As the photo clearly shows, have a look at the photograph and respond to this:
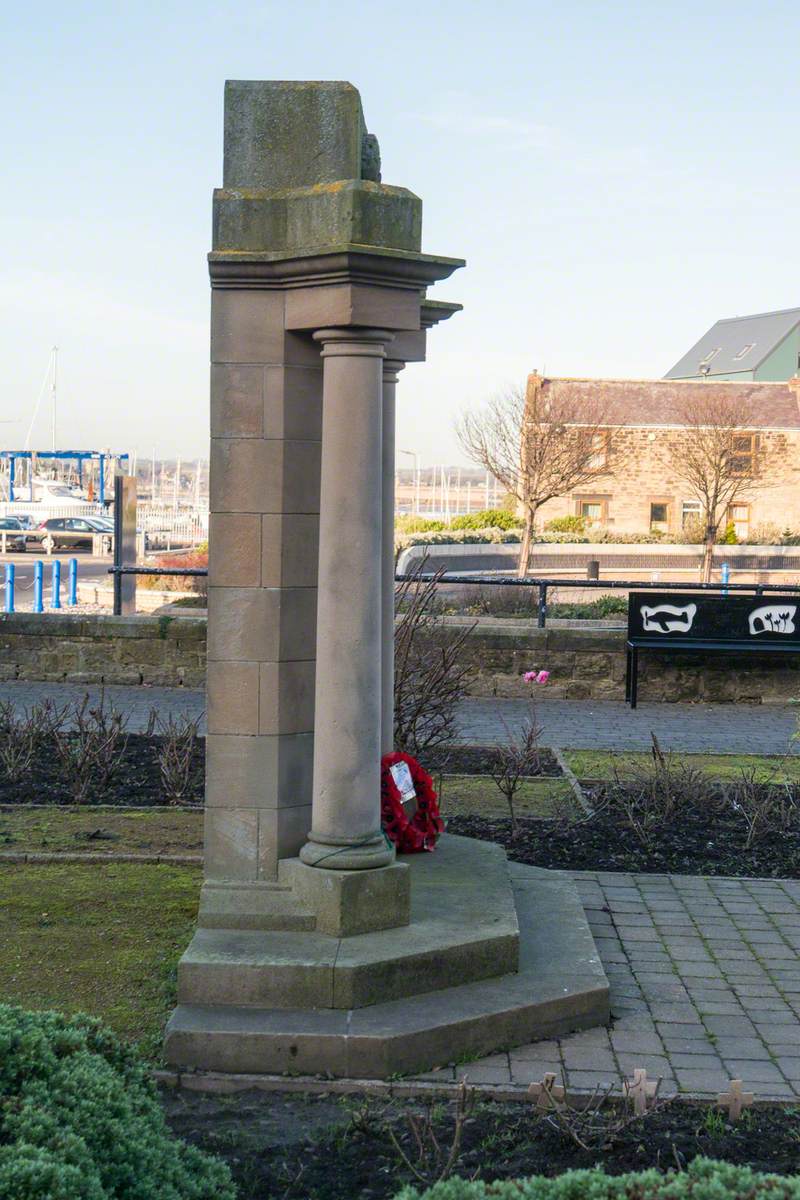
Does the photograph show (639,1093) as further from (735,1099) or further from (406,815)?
(406,815)

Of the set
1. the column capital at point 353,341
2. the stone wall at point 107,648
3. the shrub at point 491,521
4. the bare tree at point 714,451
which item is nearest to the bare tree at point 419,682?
the column capital at point 353,341

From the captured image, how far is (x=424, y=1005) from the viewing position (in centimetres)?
545

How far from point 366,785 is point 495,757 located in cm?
560

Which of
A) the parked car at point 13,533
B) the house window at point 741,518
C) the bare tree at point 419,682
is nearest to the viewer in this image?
the bare tree at point 419,682

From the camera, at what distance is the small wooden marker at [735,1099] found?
4.73 m

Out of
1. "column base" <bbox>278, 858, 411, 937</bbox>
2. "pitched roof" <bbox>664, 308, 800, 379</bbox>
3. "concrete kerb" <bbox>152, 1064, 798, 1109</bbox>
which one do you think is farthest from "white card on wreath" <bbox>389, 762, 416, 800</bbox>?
"pitched roof" <bbox>664, 308, 800, 379</bbox>

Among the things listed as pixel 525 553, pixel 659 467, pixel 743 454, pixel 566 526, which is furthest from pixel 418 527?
pixel 743 454

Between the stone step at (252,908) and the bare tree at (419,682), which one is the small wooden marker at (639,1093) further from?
the bare tree at (419,682)

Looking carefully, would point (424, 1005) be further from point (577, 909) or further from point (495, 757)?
point (495, 757)

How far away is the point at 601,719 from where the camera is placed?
45.7 ft

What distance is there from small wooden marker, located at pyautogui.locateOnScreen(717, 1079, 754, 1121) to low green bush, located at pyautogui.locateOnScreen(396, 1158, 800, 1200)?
175 centimetres

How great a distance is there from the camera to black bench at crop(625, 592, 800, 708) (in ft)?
47.4

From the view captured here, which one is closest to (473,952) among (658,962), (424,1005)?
(424,1005)

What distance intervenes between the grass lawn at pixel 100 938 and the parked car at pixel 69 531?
46982 millimetres
